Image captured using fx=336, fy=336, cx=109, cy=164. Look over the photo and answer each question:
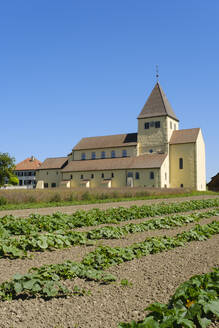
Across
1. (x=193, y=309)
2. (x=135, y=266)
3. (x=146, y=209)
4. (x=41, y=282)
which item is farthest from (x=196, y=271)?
(x=146, y=209)

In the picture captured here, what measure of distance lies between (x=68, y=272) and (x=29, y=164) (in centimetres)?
7608

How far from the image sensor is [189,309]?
4.04 meters

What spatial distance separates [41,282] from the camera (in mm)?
5254

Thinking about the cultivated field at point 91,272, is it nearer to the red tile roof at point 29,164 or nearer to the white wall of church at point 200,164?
the white wall of church at point 200,164

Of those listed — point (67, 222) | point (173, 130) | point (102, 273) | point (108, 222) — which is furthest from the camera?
point (173, 130)

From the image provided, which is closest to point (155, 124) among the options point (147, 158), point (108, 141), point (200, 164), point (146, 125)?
point (146, 125)

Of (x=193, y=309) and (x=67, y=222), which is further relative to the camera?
(x=67, y=222)

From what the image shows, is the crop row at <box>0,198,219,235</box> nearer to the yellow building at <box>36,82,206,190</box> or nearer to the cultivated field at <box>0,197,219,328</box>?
the cultivated field at <box>0,197,219,328</box>

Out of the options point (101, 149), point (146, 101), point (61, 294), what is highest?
point (146, 101)

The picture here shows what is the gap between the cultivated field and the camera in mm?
4512

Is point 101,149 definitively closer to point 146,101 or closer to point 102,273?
point 146,101

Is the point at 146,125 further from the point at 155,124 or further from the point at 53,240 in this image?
the point at 53,240

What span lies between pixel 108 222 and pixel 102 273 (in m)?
7.27

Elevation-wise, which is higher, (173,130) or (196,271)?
(173,130)
